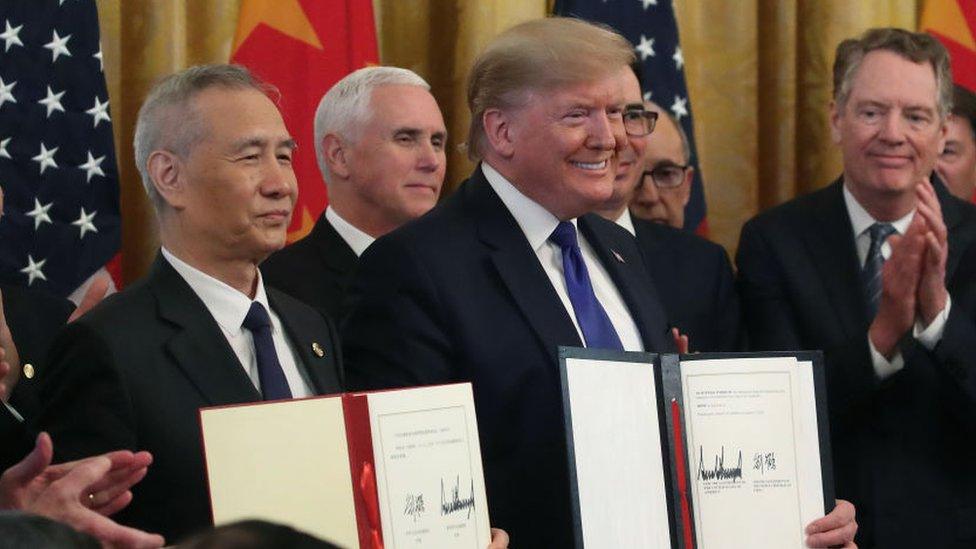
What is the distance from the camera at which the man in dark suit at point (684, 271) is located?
452 cm

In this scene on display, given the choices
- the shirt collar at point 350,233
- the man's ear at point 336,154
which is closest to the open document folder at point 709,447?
the shirt collar at point 350,233

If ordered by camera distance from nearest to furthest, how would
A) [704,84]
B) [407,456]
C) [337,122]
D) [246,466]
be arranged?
1. [246,466]
2. [407,456]
3. [337,122]
4. [704,84]

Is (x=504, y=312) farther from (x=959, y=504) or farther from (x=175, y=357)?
(x=959, y=504)

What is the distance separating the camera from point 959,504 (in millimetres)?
4355

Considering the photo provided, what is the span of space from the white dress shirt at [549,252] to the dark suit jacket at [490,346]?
89 mm

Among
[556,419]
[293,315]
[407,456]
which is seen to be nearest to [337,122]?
[293,315]

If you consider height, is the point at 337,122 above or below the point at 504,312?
above

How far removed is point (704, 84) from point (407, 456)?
405 cm

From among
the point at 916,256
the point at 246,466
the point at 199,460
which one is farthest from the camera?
the point at 916,256

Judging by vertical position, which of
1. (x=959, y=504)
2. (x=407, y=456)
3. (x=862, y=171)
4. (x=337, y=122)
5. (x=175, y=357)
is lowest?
(x=959, y=504)

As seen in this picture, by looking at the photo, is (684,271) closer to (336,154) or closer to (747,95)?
(336,154)

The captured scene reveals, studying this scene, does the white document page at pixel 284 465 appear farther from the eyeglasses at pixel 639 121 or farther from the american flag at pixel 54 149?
the american flag at pixel 54 149

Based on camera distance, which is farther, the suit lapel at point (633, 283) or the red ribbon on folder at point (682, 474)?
the suit lapel at point (633, 283)
